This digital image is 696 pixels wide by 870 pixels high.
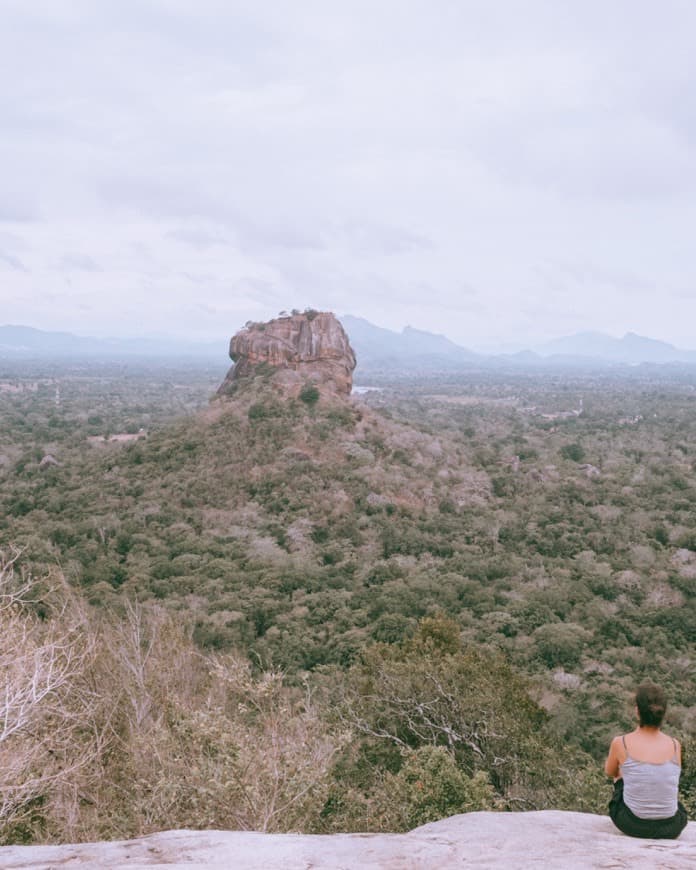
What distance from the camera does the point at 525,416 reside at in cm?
9775

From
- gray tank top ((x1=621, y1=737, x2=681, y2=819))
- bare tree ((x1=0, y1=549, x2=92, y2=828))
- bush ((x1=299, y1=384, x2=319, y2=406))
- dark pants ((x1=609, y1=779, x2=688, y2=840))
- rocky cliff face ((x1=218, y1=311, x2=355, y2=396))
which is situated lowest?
bare tree ((x1=0, y1=549, x2=92, y2=828))

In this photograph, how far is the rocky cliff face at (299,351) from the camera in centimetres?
4666

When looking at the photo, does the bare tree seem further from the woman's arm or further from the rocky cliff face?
the rocky cliff face

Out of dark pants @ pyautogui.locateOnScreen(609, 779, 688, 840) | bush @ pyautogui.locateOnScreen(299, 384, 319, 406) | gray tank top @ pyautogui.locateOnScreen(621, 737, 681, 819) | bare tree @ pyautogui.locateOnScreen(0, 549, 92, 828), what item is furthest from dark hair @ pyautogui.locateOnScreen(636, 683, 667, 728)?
bush @ pyautogui.locateOnScreen(299, 384, 319, 406)

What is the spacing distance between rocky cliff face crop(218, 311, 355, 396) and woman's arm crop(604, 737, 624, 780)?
1616 inches

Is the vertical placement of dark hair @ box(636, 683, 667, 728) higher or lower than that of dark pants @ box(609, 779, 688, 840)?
higher

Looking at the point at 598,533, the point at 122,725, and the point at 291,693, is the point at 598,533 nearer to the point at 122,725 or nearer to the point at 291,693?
the point at 291,693

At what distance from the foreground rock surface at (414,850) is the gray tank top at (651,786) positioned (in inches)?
9.4

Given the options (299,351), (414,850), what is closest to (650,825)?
(414,850)

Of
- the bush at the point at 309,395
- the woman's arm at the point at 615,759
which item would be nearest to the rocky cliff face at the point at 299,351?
the bush at the point at 309,395

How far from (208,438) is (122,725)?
96.8 feet

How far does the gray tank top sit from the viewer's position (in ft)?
16.4

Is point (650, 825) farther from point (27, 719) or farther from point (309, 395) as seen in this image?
point (309, 395)

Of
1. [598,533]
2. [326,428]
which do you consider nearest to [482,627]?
[598,533]
